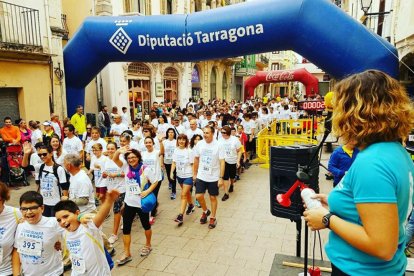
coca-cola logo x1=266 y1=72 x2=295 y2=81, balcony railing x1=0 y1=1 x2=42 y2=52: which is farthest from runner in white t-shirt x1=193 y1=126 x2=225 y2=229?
coca-cola logo x1=266 y1=72 x2=295 y2=81

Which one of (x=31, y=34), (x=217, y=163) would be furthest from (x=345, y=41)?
(x=31, y=34)

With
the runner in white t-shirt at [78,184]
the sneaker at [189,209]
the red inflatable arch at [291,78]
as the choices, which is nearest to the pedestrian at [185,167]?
the sneaker at [189,209]

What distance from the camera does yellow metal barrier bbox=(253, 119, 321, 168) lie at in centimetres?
992

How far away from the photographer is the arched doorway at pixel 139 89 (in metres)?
16.6

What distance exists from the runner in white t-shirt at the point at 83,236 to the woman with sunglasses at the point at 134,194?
1.63 m

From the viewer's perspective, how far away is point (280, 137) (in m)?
9.89

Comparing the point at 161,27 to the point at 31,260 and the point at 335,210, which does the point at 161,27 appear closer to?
the point at 31,260

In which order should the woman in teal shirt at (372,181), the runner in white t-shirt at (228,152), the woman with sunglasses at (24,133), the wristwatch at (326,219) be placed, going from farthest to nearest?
the woman with sunglasses at (24,133), the runner in white t-shirt at (228,152), the wristwatch at (326,219), the woman in teal shirt at (372,181)

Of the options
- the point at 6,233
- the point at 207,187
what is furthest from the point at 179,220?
the point at 6,233

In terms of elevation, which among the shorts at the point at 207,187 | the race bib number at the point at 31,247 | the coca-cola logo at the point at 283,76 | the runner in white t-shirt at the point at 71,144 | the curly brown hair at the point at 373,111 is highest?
the coca-cola logo at the point at 283,76

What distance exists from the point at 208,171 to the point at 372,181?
448cm

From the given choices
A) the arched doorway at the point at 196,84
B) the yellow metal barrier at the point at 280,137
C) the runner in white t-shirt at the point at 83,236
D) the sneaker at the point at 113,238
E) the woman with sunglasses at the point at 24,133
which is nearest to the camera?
the runner in white t-shirt at the point at 83,236

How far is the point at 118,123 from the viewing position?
9094mm

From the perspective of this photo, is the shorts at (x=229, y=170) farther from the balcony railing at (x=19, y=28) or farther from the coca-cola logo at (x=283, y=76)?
the coca-cola logo at (x=283, y=76)
